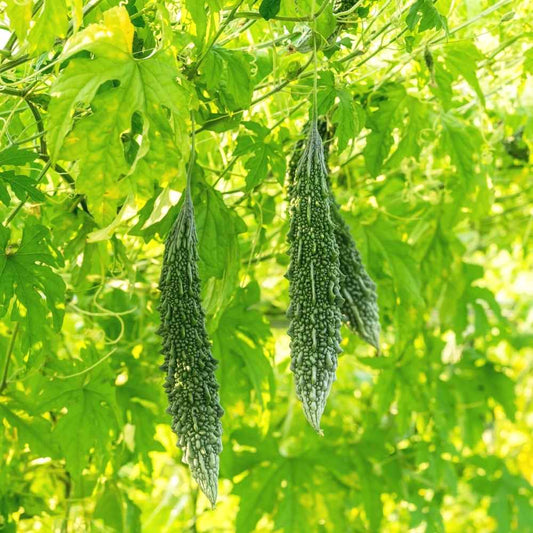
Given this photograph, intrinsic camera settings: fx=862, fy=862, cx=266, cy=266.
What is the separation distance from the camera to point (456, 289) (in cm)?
304

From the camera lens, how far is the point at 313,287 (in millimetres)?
1444

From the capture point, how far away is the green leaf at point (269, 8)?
1507mm

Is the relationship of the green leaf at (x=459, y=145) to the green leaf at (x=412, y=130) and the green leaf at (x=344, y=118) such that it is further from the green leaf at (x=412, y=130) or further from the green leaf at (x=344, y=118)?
the green leaf at (x=344, y=118)

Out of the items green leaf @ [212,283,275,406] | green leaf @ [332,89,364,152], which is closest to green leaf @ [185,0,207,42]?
green leaf @ [332,89,364,152]

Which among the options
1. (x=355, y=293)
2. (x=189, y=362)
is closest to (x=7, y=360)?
(x=189, y=362)

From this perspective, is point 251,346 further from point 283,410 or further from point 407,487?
point 407,487

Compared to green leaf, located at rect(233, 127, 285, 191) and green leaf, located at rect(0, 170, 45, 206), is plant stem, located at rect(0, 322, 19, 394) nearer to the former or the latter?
green leaf, located at rect(0, 170, 45, 206)

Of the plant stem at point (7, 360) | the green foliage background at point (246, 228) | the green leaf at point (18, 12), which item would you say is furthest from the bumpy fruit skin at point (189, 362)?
the plant stem at point (7, 360)

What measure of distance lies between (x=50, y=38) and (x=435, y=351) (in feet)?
7.09

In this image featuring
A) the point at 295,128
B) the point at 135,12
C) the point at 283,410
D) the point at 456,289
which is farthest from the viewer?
the point at 283,410

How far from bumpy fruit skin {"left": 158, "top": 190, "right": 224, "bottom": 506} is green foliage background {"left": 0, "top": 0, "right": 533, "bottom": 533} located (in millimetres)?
83

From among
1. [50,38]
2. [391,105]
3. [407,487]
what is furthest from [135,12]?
[407,487]

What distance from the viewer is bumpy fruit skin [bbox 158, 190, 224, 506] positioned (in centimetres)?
138

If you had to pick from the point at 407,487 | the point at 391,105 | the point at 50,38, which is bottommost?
the point at 407,487
